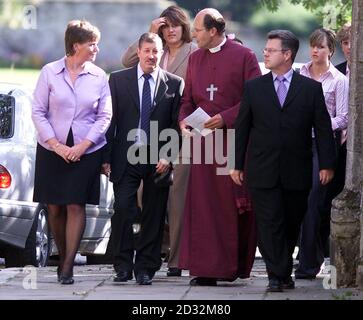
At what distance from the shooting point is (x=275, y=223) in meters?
11.0

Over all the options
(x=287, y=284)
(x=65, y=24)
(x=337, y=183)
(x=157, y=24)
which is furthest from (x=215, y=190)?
(x=65, y=24)

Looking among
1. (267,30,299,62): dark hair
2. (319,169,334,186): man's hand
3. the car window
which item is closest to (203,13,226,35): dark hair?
(267,30,299,62): dark hair

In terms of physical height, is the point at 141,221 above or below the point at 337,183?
below

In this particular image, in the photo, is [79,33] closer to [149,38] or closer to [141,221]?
[149,38]

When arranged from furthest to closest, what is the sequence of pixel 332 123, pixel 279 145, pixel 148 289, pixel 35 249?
pixel 35 249, pixel 332 123, pixel 148 289, pixel 279 145

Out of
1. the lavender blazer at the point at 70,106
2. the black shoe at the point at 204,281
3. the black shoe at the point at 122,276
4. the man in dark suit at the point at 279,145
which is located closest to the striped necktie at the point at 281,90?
the man in dark suit at the point at 279,145

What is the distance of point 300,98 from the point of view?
1102 centimetres

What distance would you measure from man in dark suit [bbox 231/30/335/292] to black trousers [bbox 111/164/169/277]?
30.1 inches

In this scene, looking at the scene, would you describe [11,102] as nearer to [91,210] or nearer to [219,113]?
[91,210]

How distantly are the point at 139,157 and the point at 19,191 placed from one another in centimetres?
253

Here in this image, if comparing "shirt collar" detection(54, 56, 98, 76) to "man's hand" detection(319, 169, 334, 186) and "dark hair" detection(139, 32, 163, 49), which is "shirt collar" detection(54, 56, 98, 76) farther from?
"man's hand" detection(319, 169, 334, 186)

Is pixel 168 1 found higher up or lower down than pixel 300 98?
higher up
